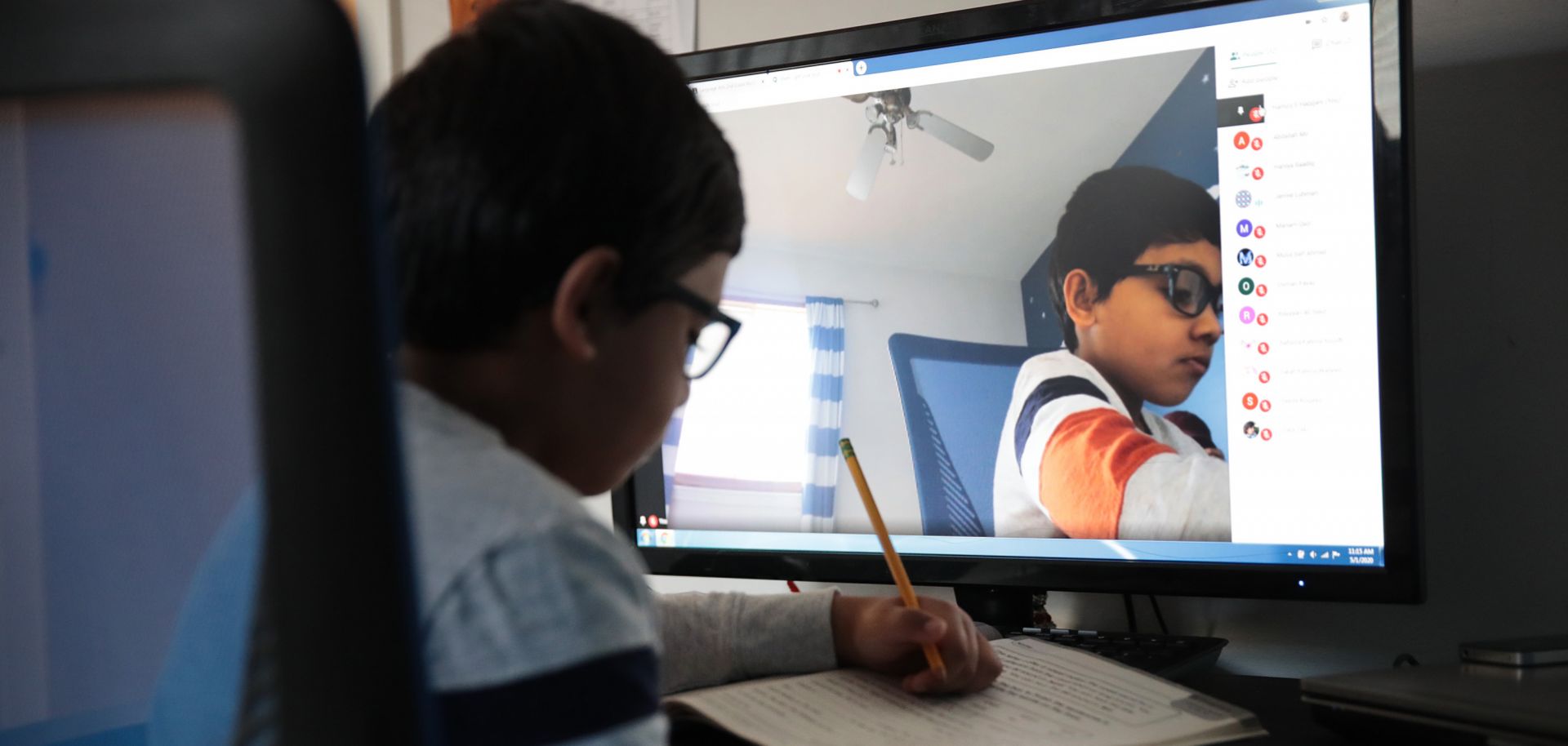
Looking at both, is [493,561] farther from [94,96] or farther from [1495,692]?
[1495,692]

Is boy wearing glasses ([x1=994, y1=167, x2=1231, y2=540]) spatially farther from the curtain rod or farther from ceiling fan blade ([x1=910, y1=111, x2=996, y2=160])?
the curtain rod

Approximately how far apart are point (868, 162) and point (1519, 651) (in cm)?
54

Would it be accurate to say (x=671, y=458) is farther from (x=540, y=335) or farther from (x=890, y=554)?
(x=540, y=335)

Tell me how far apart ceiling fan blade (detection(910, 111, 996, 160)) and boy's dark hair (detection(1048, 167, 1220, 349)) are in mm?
82

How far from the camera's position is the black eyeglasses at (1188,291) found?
803mm

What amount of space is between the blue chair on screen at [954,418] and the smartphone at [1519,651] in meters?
0.32

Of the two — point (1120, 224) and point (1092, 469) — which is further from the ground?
point (1120, 224)

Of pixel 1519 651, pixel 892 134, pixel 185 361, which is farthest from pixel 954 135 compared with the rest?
pixel 185 361

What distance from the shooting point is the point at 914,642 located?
2.33 ft

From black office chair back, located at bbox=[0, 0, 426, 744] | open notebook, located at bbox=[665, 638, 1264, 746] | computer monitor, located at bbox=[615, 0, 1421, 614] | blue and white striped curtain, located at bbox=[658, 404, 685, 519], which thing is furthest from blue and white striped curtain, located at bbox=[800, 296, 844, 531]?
black office chair back, located at bbox=[0, 0, 426, 744]

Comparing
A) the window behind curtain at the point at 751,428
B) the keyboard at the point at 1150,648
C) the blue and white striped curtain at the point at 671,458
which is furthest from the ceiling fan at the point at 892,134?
the keyboard at the point at 1150,648

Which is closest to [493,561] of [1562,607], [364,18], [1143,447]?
[1143,447]

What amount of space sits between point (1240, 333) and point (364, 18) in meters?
1.09

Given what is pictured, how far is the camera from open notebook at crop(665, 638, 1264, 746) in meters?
0.61
